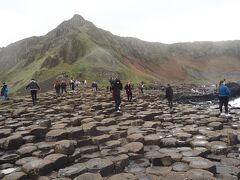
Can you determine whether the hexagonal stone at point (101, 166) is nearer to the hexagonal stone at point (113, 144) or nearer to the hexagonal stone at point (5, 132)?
the hexagonal stone at point (113, 144)

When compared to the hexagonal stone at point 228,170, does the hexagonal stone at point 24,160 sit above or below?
above

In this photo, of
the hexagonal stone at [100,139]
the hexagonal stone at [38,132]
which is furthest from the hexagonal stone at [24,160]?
the hexagonal stone at [38,132]

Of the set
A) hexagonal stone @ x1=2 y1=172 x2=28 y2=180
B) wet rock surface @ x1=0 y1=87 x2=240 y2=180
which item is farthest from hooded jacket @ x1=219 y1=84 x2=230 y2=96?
hexagonal stone @ x1=2 y1=172 x2=28 y2=180

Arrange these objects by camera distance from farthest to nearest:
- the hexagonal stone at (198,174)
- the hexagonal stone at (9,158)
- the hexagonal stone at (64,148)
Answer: the hexagonal stone at (64,148)
the hexagonal stone at (9,158)
the hexagonal stone at (198,174)

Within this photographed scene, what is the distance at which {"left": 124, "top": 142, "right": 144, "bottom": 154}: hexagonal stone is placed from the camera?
32.5ft

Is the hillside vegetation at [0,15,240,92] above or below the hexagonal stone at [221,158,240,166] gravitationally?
above

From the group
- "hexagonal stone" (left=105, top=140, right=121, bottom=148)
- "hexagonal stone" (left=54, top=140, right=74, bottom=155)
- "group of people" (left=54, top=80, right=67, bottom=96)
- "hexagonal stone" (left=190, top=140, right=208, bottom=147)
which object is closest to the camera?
"hexagonal stone" (left=54, top=140, right=74, bottom=155)

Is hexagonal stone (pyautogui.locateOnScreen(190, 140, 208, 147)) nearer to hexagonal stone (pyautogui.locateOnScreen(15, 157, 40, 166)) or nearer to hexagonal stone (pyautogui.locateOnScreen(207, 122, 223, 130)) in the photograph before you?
hexagonal stone (pyautogui.locateOnScreen(207, 122, 223, 130))

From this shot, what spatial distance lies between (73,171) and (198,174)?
3.26 metres

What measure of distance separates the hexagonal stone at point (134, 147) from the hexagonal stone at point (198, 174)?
2.19 meters

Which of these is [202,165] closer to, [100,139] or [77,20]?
[100,139]

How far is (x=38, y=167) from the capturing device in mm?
8258

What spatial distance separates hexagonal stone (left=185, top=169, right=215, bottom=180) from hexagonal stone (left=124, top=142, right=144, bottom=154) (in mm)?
2191

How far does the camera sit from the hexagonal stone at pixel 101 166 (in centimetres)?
831
